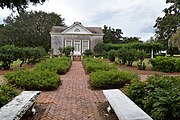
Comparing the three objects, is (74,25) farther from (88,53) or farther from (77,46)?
(88,53)

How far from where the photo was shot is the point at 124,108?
5.29 meters

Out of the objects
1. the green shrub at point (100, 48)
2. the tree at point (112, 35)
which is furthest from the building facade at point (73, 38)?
the tree at point (112, 35)

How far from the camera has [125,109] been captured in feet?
17.0

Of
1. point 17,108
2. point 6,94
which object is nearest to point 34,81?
point 6,94

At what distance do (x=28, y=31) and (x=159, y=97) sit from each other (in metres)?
49.6

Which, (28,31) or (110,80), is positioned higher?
(28,31)

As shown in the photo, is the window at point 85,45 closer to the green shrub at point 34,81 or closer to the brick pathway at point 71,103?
the green shrub at point 34,81

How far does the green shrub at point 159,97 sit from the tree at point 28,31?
46.6 metres

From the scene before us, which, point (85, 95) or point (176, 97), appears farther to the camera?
point (85, 95)

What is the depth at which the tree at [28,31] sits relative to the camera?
52438mm

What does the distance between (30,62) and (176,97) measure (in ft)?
77.8

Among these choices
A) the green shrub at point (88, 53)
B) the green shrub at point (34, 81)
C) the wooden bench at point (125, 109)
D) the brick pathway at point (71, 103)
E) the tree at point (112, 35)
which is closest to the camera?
the wooden bench at point (125, 109)

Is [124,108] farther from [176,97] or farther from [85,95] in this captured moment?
[85,95]

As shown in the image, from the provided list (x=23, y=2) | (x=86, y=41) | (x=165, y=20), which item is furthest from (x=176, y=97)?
(x=165, y=20)
